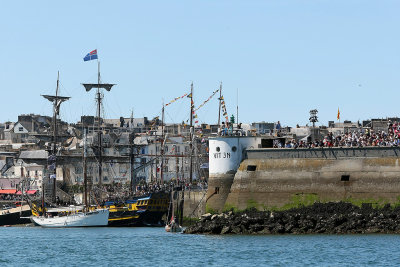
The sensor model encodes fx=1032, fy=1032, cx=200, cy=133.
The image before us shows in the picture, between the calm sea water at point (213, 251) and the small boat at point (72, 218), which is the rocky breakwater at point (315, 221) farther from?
the small boat at point (72, 218)

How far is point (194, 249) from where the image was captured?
62.2 metres

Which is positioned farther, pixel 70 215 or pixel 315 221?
pixel 70 215

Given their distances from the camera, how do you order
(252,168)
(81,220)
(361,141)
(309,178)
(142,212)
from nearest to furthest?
(309,178)
(361,141)
(252,168)
(142,212)
(81,220)

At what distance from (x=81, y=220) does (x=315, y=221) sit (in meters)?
38.5

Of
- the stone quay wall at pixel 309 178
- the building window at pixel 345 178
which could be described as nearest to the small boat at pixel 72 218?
the stone quay wall at pixel 309 178

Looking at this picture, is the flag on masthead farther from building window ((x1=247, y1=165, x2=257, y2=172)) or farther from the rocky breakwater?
the rocky breakwater

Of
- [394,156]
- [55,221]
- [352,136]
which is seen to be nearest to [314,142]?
[352,136]

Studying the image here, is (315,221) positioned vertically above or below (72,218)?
above

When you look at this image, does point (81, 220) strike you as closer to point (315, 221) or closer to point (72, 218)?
point (72, 218)

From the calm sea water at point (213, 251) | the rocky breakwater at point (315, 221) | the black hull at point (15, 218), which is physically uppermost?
the rocky breakwater at point (315, 221)

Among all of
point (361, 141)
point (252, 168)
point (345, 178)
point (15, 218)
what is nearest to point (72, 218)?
point (15, 218)

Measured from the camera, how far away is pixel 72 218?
103 metres

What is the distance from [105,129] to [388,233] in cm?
10116

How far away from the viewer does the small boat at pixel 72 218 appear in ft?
332
